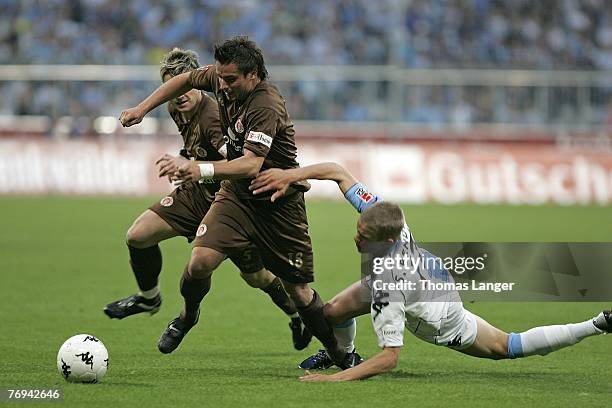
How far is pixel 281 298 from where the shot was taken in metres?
9.17

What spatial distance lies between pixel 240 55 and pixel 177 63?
1729 mm

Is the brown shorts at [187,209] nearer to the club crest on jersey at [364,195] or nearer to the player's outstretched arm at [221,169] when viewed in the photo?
the player's outstretched arm at [221,169]

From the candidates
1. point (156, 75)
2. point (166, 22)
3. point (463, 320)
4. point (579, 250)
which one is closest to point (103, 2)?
point (166, 22)

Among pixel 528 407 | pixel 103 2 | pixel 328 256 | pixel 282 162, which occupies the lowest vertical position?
pixel 328 256

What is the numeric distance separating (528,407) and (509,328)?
11.3ft

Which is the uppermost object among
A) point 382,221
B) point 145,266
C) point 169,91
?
point 169,91

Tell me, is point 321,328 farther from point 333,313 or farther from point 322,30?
point 322,30

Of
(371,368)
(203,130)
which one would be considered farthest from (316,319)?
(203,130)

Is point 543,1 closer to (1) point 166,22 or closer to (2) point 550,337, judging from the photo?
(1) point 166,22

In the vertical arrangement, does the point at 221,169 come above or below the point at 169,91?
below

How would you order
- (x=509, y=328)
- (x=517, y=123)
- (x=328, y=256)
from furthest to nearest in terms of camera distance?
(x=517, y=123), (x=328, y=256), (x=509, y=328)

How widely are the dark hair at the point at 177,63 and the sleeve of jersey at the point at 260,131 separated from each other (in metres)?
1.78

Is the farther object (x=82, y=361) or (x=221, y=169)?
(x=221, y=169)

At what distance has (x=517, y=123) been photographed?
2458 cm
